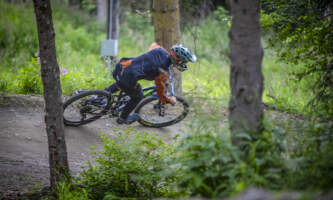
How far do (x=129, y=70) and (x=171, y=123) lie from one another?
173 cm

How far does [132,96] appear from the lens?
640cm

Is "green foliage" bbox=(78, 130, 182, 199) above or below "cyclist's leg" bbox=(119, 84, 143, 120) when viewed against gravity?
below

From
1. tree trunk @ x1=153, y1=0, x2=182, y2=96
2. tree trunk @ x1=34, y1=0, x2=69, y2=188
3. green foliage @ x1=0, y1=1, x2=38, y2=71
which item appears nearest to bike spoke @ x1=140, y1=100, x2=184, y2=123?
tree trunk @ x1=153, y1=0, x2=182, y2=96

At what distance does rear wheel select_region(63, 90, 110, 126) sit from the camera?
6.39 m

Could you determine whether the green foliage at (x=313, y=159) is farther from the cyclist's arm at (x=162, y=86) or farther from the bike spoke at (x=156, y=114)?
the bike spoke at (x=156, y=114)

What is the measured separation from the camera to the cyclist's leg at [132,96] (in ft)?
20.5

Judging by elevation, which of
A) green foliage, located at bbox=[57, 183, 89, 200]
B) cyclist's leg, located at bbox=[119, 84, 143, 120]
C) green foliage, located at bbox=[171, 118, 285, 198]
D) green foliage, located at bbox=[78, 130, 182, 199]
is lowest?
green foliage, located at bbox=[57, 183, 89, 200]

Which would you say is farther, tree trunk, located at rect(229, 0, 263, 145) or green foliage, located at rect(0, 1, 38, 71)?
green foliage, located at rect(0, 1, 38, 71)

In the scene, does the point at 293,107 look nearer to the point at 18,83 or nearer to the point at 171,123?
the point at 171,123

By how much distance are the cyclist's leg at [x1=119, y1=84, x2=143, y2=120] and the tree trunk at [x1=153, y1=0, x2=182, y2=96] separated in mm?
2043

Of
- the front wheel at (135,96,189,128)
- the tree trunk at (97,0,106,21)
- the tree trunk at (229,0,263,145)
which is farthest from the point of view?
the tree trunk at (97,0,106,21)

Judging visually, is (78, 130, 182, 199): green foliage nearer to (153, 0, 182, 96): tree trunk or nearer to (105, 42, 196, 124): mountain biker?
(105, 42, 196, 124): mountain biker

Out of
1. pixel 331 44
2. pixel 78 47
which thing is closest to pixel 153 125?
pixel 331 44

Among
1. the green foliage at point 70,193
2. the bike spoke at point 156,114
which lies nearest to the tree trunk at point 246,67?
the green foliage at point 70,193
